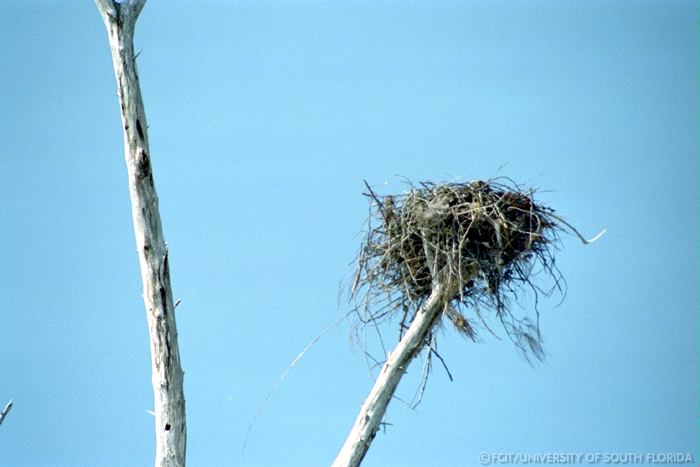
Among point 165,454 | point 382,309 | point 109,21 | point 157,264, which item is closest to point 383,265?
point 382,309

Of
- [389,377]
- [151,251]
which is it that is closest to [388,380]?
[389,377]

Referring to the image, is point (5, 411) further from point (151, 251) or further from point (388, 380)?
point (388, 380)

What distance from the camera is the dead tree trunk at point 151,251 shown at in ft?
18.1

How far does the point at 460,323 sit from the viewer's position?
593 centimetres

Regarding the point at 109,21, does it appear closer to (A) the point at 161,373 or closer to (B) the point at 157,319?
(B) the point at 157,319

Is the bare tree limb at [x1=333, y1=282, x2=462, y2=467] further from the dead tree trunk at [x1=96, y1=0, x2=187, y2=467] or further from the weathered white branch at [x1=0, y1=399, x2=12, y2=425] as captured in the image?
the weathered white branch at [x1=0, y1=399, x2=12, y2=425]

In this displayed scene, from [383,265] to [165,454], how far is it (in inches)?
76.6

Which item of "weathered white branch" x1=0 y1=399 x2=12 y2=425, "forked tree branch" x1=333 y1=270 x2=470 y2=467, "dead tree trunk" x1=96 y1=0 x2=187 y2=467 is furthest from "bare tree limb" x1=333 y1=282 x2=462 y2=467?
"weathered white branch" x1=0 y1=399 x2=12 y2=425

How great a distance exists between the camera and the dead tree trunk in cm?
553

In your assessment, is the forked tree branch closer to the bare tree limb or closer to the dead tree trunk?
the bare tree limb

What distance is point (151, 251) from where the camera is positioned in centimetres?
558

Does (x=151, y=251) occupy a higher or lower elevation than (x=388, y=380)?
higher

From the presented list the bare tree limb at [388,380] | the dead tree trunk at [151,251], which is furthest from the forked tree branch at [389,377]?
the dead tree trunk at [151,251]

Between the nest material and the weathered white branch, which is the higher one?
the nest material
